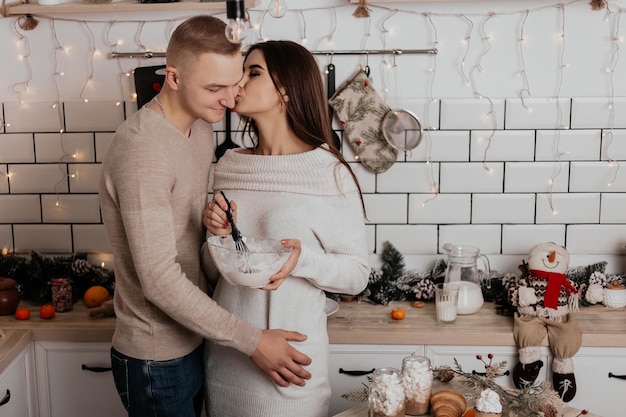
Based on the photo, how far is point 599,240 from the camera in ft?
9.16

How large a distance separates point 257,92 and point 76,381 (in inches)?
48.9

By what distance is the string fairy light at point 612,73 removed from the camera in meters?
2.66

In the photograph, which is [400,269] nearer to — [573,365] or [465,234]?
[465,234]

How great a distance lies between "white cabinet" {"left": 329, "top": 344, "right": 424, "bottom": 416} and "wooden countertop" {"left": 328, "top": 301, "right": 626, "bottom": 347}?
3cm

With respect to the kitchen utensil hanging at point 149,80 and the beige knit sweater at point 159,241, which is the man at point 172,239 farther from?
the kitchen utensil hanging at point 149,80

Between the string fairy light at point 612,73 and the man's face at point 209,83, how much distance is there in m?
1.49

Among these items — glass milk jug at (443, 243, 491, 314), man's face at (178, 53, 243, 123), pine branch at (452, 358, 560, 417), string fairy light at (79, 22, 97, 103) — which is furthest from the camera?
string fairy light at (79, 22, 97, 103)

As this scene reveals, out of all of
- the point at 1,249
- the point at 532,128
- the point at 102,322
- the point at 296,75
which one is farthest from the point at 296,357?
the point at 1,249

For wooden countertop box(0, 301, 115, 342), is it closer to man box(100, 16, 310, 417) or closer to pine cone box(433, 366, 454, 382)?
man box(100, 16, 310, 417)

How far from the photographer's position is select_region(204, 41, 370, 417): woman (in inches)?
75.5

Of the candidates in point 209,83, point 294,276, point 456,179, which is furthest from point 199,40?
point 456,179

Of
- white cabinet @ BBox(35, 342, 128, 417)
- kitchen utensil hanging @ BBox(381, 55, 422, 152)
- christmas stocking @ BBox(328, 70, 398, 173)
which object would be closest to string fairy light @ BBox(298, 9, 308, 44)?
christmas stocking @ BBox(328, 70, 398, 173)

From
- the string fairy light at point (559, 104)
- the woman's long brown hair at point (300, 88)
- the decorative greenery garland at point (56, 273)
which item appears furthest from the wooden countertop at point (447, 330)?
the decorative greenery garland at point (56, 273)

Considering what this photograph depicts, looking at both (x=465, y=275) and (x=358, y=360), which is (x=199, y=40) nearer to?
(x=358, y=360)
